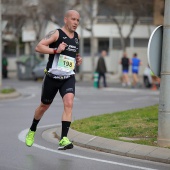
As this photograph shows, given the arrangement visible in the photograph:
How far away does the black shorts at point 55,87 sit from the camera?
9.90 meters

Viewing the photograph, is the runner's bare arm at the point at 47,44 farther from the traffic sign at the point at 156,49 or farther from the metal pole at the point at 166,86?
the metal pole at the point at 166,86

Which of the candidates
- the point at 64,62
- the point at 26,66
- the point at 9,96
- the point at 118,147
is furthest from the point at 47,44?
the point at 26,66

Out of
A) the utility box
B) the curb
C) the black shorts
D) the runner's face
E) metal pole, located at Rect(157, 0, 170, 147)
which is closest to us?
the runner's face

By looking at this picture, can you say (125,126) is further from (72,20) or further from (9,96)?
(9,96)

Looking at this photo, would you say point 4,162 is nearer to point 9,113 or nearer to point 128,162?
point 128,162

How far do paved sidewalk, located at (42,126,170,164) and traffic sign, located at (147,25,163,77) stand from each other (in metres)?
1.24

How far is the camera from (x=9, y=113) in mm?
17562

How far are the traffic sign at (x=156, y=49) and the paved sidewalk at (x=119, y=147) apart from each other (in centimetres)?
124

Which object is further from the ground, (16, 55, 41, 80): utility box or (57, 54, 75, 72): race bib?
(57, 54, 75, 72): race bib

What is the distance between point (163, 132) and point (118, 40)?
48024 mm

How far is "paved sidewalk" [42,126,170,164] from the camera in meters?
9.66

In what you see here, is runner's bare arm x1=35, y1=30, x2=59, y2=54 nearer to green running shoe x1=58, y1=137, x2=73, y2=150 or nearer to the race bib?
the race bib

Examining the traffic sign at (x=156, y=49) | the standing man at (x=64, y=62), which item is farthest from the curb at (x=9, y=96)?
the standing man at (x=64, y=62)

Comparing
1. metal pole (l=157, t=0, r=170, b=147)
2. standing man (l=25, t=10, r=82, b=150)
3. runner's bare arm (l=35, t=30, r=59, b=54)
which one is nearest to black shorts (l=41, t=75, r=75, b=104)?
standing man (l=25, t=10, r=82, b=150)
